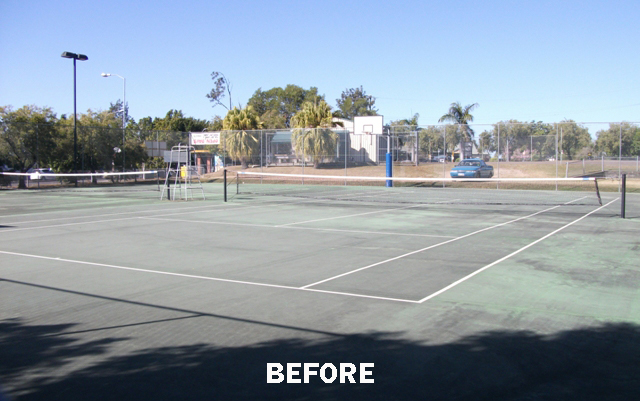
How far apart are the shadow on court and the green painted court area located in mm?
20

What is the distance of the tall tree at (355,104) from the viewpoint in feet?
320

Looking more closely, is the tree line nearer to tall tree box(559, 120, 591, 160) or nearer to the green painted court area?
tall tree box(559, 120, 591, 160)

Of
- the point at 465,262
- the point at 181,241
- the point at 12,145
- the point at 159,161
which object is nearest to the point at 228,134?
the point at 159,161

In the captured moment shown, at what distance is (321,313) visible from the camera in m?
6.84

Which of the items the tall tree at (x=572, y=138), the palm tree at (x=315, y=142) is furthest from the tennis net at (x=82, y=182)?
the tall tree at (x=572, y=138)

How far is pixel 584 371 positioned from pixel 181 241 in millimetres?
9525

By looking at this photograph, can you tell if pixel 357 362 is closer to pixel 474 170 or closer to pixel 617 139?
pixel 474 170

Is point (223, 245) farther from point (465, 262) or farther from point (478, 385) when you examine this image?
point (478, 385)

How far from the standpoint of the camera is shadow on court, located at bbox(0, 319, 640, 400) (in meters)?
4.54

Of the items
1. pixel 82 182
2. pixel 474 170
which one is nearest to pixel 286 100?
pixel 82 182

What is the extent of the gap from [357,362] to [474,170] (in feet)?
101

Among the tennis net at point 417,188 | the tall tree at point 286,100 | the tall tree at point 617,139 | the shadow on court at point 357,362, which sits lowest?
the shadow on court at point 357,362

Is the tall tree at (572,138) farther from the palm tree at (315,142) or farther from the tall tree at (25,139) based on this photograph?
the tall tree at (25,139)

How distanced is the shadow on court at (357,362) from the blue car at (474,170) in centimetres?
2891
